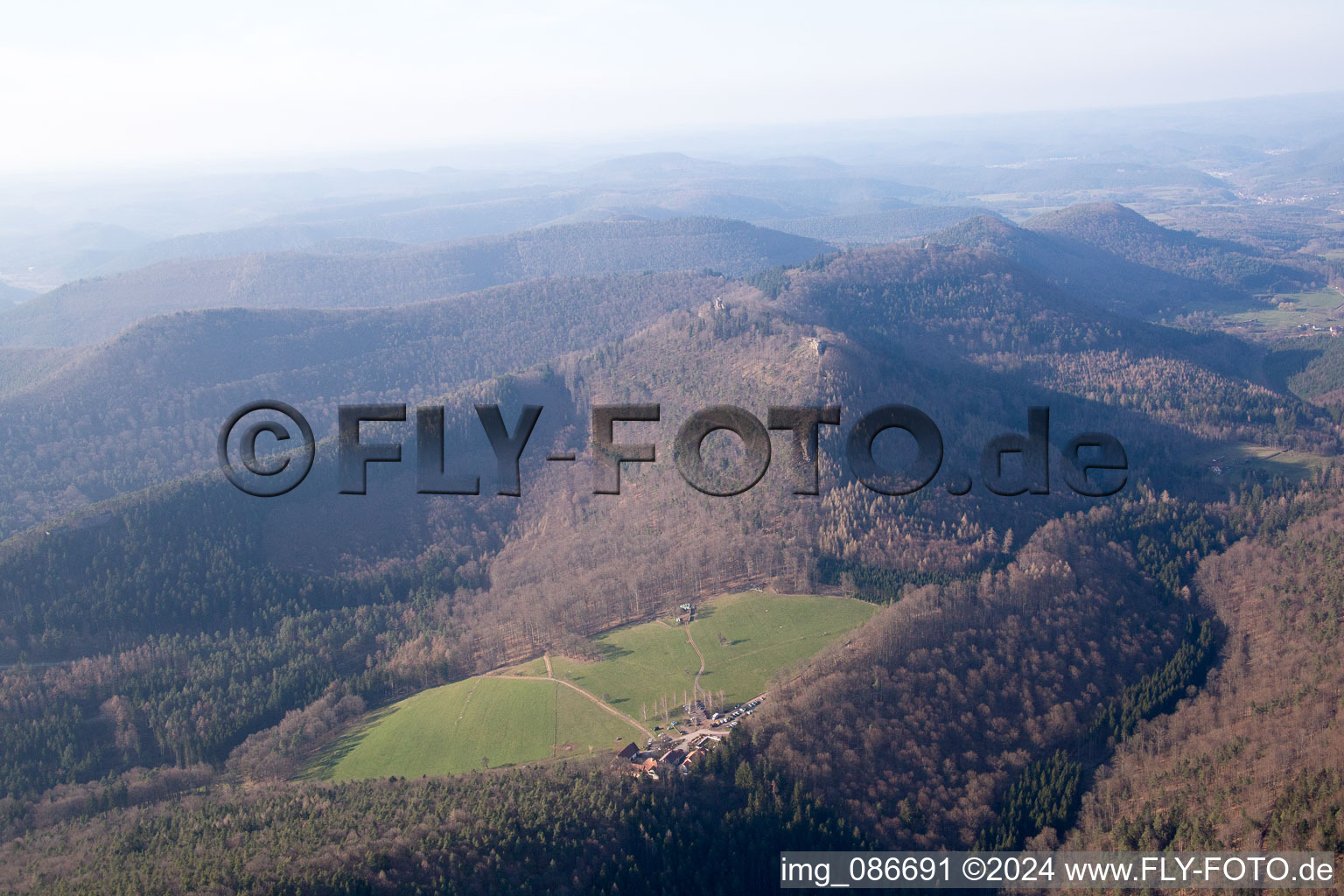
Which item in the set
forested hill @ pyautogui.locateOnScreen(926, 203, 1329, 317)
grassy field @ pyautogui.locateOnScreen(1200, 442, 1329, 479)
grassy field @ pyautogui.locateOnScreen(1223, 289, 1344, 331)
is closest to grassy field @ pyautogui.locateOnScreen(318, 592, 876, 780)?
grassy field @ pyautogui.locateOnScreen(1200, 442, 1329, 479)

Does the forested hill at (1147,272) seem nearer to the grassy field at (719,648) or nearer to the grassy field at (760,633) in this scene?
the grassy field at (760,633)

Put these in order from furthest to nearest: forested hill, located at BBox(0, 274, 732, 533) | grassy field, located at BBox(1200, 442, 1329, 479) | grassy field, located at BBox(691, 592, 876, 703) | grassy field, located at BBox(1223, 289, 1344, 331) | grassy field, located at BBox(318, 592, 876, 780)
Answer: grassy field, located at BBox(1223, 289, 1344, 331) → forested hill, located at BBox(0, 274, 732, 533) → grassy field, located at BBox(1200, 442, 1329, 479) → grassy field, located at BBox(691, 592, 876, 703) → grassy field, located at BBox(318, 592, 876, 780)

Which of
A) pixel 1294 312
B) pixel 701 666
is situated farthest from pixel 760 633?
pixel 1294 312

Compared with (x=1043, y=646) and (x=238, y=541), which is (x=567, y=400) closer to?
(x=238, y=541)

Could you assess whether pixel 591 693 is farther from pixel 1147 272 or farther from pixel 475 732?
pixel 1147 272

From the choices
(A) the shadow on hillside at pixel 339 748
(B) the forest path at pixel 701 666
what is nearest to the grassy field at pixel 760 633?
(B) the forest path at pixel 701 666

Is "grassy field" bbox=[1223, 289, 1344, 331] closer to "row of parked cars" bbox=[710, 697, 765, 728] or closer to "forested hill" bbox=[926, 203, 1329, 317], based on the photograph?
"forested hill" bbox=[926, 203, 1329, 317]

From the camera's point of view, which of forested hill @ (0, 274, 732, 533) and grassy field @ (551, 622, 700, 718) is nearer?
grassy field @ (551, 622, 700, 718)

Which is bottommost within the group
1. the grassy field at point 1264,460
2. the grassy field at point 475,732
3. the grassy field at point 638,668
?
the grassy field at point 475,732
